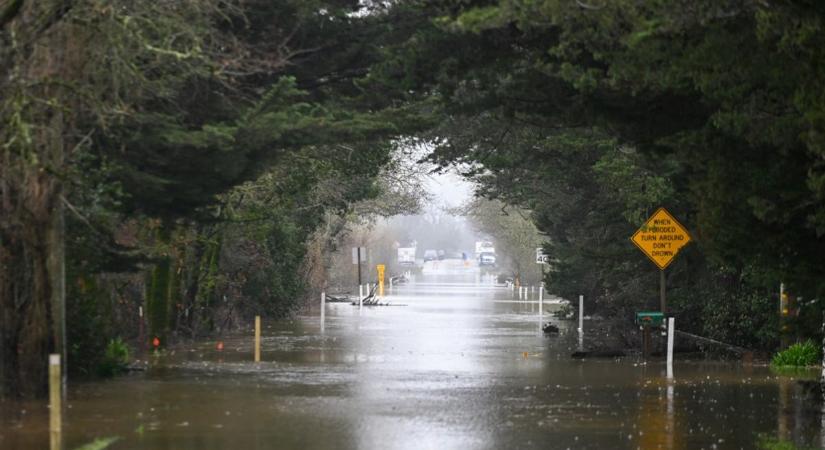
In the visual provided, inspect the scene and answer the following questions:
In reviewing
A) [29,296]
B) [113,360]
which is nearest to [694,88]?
[29,296]

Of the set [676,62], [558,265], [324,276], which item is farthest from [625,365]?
[324,276]

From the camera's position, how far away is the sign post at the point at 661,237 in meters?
28.2

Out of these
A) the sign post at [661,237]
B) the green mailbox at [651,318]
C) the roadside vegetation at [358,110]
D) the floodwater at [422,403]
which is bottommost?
the floodwater at [422,403]

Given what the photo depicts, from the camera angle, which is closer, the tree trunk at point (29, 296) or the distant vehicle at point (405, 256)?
the tree trunk at point (29, 296)

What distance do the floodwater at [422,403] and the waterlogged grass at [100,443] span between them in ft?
0.52

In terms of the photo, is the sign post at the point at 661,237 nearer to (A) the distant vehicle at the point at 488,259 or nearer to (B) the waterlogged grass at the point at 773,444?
(B) the waterlogged grass at the point at 773,444

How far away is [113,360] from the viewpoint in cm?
2486

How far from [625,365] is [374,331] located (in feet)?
45.0

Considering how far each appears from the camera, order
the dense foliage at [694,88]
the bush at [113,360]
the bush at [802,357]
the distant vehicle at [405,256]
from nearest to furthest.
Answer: the dense foliage at [694,88] < the bush at [113,360] < the bush at [802,357] < the distant vehicle at [405,256]

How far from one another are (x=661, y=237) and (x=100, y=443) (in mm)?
15352

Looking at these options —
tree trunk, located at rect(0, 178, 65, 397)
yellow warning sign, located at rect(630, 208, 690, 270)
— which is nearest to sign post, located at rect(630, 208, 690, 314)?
yellow warning sign, located at rect(630, 208, 690, 270)

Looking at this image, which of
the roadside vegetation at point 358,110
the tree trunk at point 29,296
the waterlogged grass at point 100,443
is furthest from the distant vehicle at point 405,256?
the waterlogged grass at point 100,443

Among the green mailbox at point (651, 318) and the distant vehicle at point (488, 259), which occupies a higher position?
the distant vehicle at point (488, 259)

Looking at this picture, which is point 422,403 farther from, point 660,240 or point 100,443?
point 660,240
